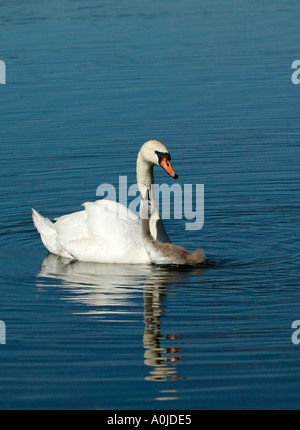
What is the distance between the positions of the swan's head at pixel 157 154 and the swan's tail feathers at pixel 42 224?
1804 mm

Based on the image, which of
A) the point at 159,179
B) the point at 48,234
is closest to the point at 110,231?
the point at 48,234

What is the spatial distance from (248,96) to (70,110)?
13.1ft

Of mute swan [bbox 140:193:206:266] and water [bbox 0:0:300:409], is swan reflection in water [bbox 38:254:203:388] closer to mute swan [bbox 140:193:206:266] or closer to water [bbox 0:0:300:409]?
water [bbox 0:0:300:409]

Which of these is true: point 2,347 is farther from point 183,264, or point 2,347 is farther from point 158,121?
point 158,121

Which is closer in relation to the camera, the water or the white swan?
the water

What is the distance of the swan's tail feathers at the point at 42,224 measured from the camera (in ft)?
45.8

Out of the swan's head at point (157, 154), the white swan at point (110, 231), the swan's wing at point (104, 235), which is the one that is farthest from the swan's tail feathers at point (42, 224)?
the swan's head at point (157, 154)

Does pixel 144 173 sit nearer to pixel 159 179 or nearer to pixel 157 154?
pixel 157 154

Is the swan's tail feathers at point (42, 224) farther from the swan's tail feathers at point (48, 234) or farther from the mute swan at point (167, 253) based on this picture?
the mute swan at point (167, 253)

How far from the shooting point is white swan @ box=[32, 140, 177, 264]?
1316cm

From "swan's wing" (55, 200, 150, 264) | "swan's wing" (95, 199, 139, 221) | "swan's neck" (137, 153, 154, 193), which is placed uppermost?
"swan's neck" (137, 153, 154, 193)

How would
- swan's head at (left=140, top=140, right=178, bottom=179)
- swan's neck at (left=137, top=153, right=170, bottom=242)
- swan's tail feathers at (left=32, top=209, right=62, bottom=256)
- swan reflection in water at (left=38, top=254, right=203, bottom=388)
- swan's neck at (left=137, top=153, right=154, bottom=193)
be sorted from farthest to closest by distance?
swan's tail feathers at (left=32, top=209, right=62, bottom=256) < swan's neck at (left=137, top=153, right=154, bottom=193) < swan's neck at (left=137, top=153, right=170, bottom=242) < swan's head at (left=140, top=140, right=178, bottom=179) < swan reflection in water at (left=38, top=254, right=203, bottom=388)

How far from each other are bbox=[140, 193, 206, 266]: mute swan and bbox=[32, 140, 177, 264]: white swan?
0.11m

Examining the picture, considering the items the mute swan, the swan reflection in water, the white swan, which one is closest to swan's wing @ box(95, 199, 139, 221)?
the white swan
